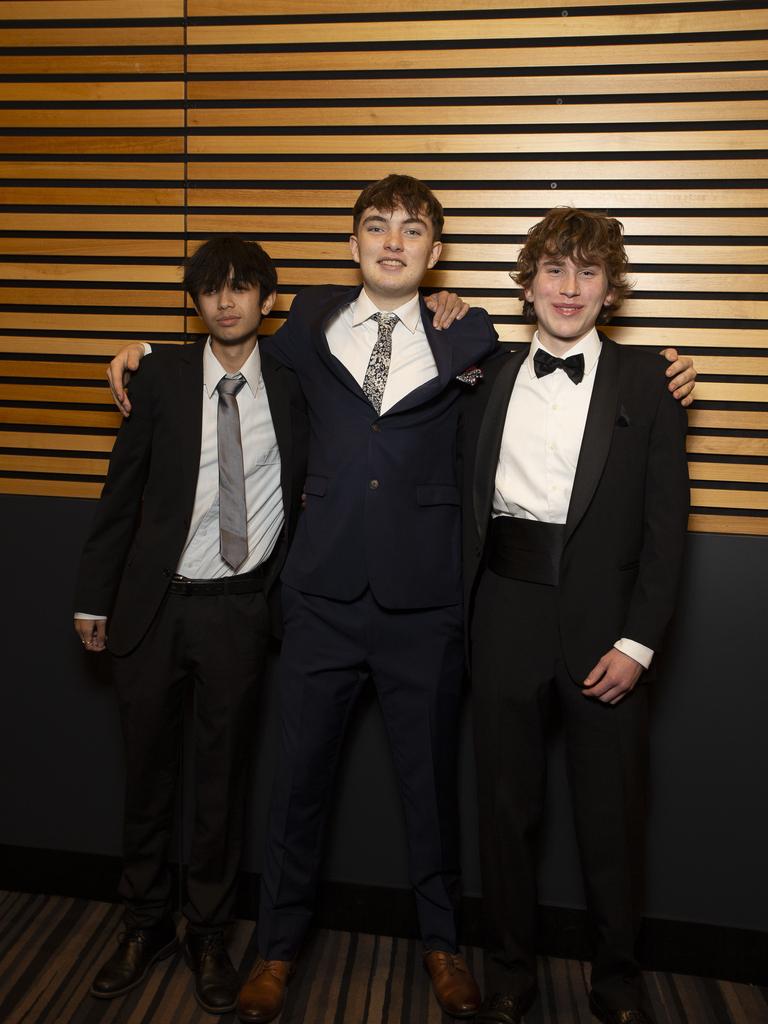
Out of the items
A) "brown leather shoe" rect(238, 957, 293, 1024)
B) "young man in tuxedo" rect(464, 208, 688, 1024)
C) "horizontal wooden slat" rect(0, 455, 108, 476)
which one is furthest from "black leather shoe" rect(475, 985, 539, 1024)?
"horizontal wooden slat" rect(0, 455, 108, 476)

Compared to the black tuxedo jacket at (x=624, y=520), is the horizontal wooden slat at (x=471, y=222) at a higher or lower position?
higher

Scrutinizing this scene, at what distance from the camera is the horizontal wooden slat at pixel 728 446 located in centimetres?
277

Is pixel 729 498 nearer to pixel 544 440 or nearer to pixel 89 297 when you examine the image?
pixel 544 440

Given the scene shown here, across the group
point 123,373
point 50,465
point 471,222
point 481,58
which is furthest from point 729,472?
point 50,465

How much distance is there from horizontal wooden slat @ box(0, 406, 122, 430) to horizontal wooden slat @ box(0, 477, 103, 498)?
0.67 ft

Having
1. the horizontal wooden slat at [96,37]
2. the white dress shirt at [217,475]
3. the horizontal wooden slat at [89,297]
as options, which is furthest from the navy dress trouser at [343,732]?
the horizontal wooden slat at [96,37]

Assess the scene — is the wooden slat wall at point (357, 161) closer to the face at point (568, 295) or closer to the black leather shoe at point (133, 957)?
the face at point (568, 295)

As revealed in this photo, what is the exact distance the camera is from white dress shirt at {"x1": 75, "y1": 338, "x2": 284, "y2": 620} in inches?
103

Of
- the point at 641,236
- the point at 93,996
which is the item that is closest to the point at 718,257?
the point at 641,236

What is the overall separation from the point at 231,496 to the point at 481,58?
62.6 inches

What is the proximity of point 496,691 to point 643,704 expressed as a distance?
40 centimetres

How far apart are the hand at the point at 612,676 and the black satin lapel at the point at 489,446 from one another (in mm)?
472

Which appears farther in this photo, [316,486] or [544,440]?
[316,486]

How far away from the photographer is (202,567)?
2.60 meters
